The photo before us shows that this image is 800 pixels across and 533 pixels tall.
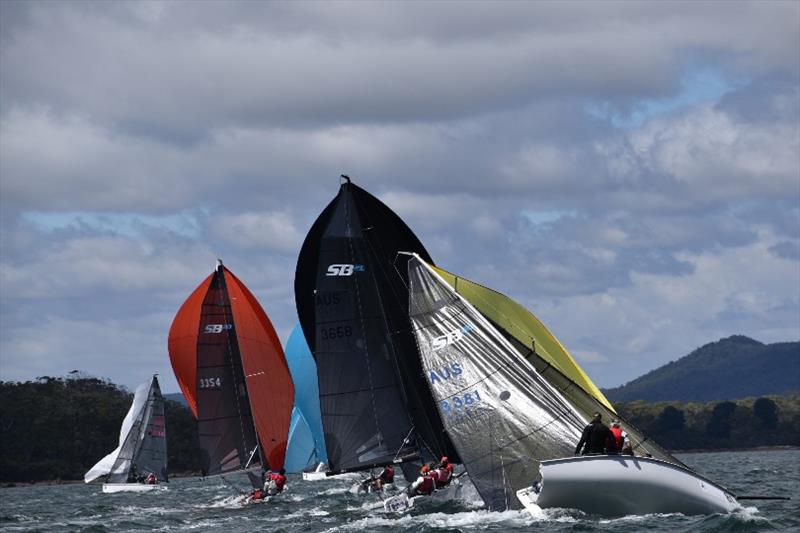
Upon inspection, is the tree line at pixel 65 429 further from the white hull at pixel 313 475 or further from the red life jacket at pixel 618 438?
the red life jacket at pixel 618 438

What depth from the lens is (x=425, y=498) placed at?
46.6m

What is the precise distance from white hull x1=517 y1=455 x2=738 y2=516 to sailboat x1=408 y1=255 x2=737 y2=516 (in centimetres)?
5

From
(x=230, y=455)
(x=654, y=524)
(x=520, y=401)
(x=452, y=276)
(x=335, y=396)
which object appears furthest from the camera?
(x=230, y=455)

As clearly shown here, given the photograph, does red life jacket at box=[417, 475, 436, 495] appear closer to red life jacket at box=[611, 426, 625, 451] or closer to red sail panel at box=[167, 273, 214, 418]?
red life jacket at box=[611, 426, 625, 451]

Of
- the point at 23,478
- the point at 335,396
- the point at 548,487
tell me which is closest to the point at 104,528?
the point at 335,396

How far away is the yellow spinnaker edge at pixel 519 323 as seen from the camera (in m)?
44.4

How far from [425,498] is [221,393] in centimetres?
1635

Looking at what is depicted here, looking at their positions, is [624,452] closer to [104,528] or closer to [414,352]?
[414,352]

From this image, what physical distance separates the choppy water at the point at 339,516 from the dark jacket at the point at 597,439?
5.44 ft

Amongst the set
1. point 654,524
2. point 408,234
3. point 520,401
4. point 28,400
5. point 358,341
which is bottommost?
point 654,524

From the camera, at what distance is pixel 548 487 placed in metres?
37.8

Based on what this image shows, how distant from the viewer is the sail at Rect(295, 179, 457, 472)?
48.4 meters

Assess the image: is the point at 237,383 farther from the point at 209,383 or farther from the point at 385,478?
the point at 385,478

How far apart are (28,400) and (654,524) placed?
4681 inches
